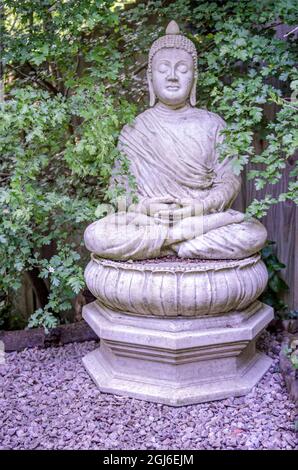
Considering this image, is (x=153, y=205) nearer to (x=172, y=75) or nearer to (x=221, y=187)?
(x=221, y=187)

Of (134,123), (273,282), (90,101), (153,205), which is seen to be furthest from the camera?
(273,282)

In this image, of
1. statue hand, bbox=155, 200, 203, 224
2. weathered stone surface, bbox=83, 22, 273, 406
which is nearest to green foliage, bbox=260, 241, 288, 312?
weathered stone surface, bbox=83, 22, 273, 406

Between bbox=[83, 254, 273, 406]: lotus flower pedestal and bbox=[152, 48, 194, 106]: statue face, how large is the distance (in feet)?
3.11

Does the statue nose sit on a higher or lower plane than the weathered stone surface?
higher

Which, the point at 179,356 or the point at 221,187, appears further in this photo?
the point at 221,187

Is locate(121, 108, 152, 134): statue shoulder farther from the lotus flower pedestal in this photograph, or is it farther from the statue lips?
the lotus flower pedestal

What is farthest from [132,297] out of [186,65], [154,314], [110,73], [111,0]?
[111,0]

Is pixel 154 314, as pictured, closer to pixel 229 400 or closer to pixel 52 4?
pixel 229 400

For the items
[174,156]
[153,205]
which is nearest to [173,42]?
[174,156]

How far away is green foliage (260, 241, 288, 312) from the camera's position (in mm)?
3352

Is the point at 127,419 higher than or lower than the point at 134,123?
lower

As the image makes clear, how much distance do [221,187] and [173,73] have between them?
0.67m

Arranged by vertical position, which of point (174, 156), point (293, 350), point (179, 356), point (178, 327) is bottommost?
point (293, 350)

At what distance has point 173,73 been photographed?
9.48 feet
